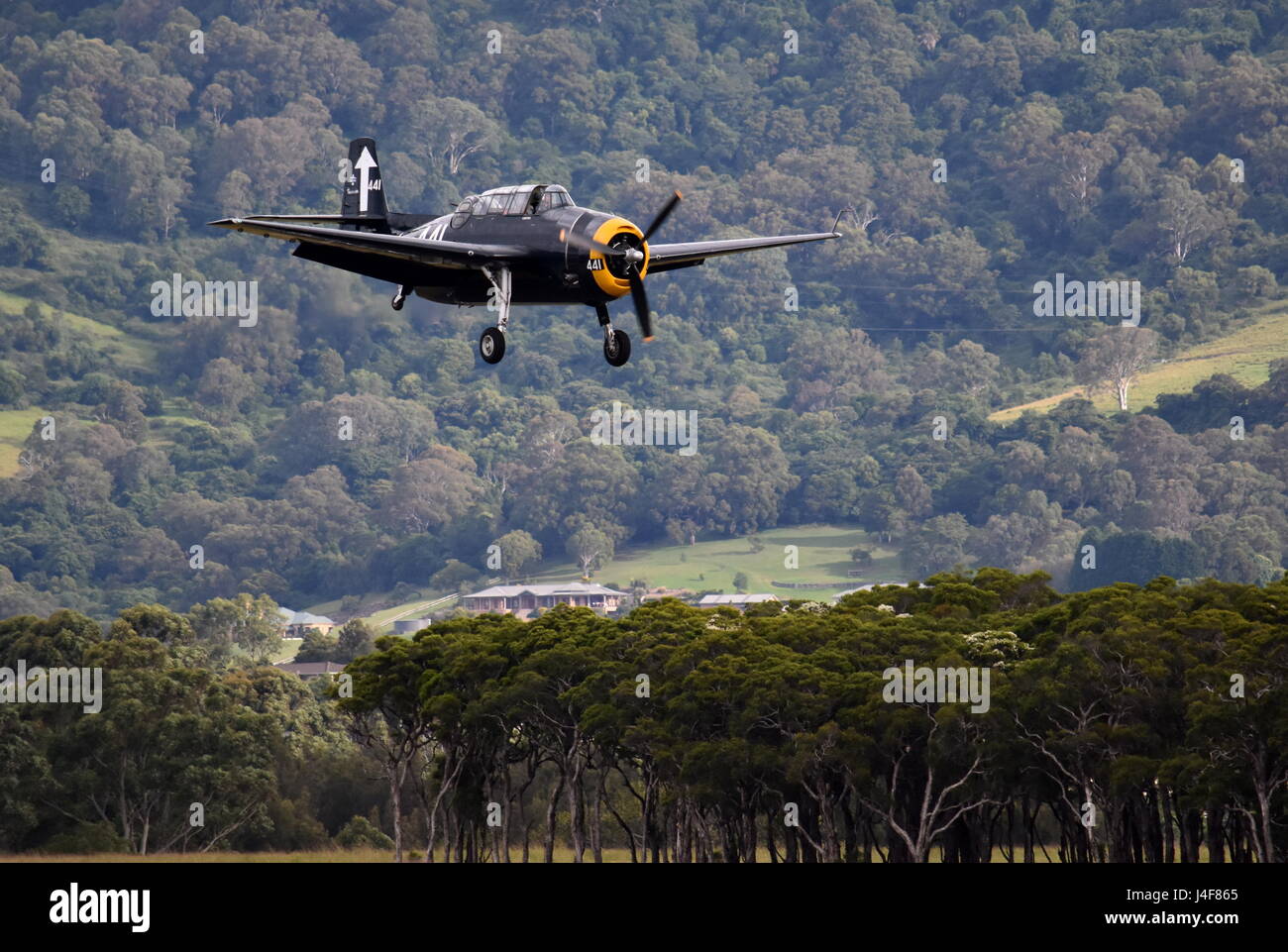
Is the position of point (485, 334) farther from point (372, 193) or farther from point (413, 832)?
point (413, 832)

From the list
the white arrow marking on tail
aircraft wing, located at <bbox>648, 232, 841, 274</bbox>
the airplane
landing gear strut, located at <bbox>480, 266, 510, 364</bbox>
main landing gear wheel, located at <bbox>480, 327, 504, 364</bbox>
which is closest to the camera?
the airplane

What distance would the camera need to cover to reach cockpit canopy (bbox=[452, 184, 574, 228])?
59188 mm

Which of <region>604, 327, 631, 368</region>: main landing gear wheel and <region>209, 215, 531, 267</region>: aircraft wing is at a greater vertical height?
<region>209, 215, 531, 267</region>: aircraft wing

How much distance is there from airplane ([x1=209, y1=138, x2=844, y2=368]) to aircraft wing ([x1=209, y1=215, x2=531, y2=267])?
26mm

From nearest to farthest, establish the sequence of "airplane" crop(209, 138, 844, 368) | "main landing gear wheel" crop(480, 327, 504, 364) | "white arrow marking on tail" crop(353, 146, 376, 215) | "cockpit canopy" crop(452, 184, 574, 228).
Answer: "airplane" crop(209, 138, 844, 368) < "main landing gear wheel" crop(480, 327, 504, 364) < "cockpit canopy" crop(452, 184, 574, 228) < "white arrow marking on tail" crop(353, 146, 376, 215)

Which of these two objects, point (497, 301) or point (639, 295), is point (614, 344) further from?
point (497, 301)

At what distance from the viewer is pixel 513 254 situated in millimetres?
58375

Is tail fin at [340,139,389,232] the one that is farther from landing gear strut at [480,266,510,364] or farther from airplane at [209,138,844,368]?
landing gear strut at [480,266,510,364]

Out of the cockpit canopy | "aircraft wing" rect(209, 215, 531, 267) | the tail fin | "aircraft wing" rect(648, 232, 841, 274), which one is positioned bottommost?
"aircraft wing" rect(209, 215, 531, 267)

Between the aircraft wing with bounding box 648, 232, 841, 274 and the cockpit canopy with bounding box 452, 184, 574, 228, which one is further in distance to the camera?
the aircraft wing with bounding box 648, 232, 841, 274

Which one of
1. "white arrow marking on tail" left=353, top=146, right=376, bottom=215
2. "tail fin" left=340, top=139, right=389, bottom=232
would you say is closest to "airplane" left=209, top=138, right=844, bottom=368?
"tail fin" left=340, top=139, right=389, bottom=232

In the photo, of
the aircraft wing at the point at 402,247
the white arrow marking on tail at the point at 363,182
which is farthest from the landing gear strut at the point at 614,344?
the white arrow marking on tail at the point at 363,182

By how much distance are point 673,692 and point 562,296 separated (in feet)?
140
